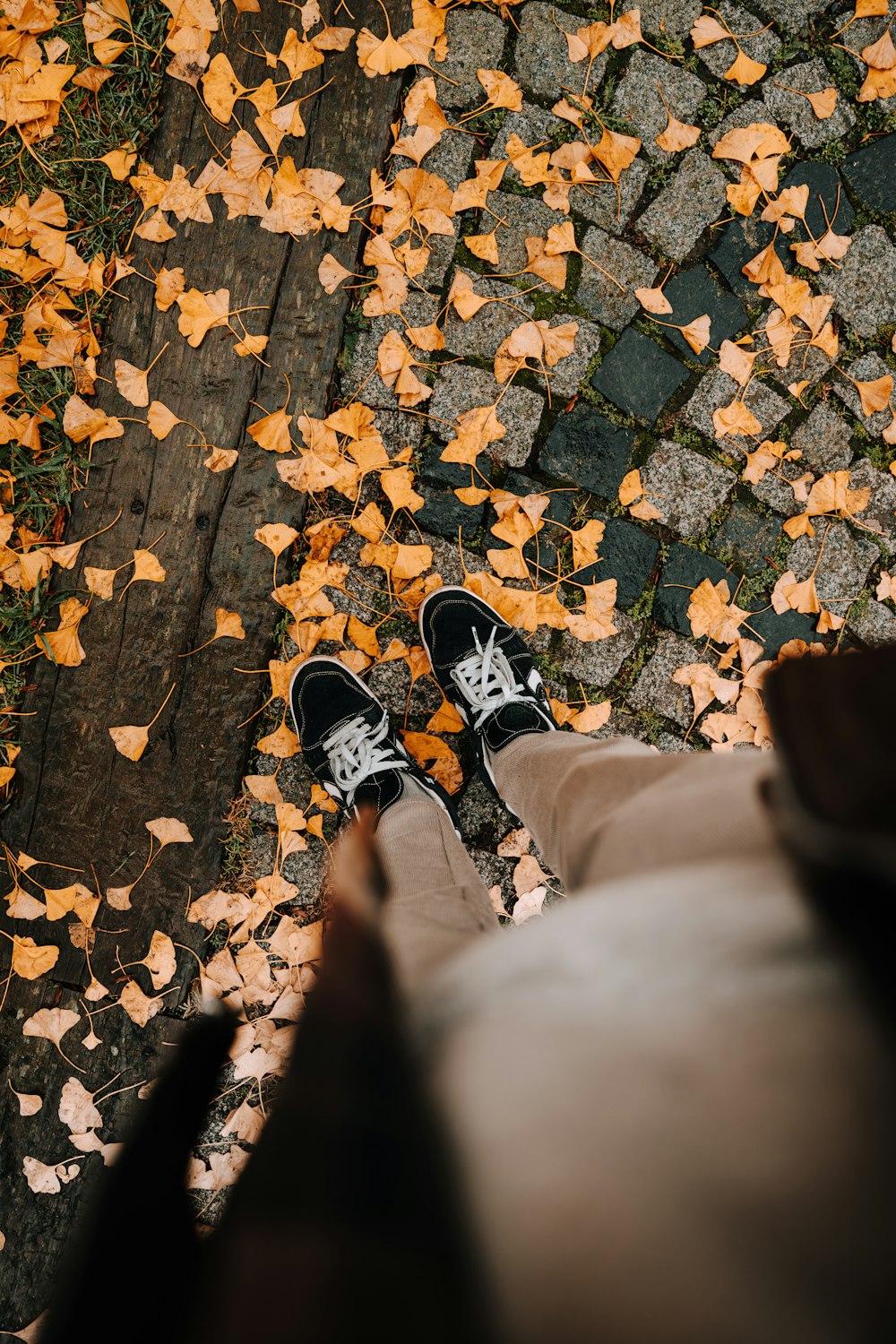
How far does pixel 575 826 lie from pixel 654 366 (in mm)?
1410

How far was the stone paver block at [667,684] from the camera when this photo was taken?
84.7 inches

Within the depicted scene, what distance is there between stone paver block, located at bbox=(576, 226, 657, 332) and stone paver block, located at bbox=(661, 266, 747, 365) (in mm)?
83

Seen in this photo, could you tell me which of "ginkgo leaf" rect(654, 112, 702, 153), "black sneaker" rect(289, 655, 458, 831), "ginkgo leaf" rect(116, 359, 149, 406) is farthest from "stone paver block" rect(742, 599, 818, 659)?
"ginkgo leaf" rect(116, 359, 149, 406)

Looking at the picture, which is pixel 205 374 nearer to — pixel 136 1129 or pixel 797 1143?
pixel 136 1129

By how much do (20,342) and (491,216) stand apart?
4.39 ft

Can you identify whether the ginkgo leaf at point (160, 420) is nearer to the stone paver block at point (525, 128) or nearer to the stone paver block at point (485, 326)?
the stone paver block at point (485, 326)

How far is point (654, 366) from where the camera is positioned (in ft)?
6.85

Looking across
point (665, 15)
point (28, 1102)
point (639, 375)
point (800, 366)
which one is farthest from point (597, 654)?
point (28, 1102)

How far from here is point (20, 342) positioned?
1.98 meters

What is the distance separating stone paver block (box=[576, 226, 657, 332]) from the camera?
6.74 ft

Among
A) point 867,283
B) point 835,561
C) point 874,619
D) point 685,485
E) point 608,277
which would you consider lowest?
point 874,619

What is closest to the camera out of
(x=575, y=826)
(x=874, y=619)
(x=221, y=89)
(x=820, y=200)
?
(x=575, y=826)

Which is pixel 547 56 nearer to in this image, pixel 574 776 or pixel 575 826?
pixel 574 776

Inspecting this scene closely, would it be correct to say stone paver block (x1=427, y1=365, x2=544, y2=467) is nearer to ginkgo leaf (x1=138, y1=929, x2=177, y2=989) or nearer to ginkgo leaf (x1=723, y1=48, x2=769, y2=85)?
ginkgo leaf (x1=723, y1=48, x2=769, y2=85)
